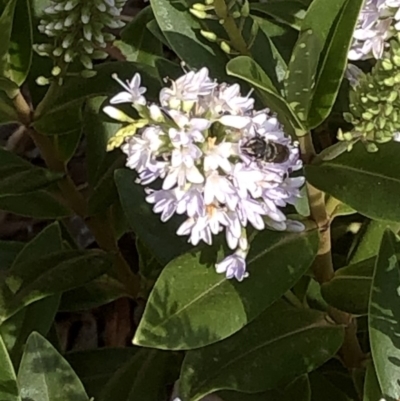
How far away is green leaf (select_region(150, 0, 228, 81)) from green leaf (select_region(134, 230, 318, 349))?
0.22 metres

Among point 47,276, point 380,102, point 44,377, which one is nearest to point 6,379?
point 44,377

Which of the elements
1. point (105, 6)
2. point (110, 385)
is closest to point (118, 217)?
point (110, 385)

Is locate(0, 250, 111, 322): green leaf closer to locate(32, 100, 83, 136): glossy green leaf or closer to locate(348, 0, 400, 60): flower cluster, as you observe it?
locate(32, 100, 83, 136): glossy green leaf

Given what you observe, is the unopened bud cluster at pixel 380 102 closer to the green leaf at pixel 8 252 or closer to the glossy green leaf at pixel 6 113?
the glossy green leaf at pixel 6 113

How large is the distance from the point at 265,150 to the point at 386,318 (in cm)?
32

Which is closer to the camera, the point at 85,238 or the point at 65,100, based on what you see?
the point at 65,100

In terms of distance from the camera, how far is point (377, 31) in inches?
39.2

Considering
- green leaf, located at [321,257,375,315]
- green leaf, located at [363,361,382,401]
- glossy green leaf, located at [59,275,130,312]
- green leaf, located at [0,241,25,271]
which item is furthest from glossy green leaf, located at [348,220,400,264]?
green leaf, located at [0,241,25,271]

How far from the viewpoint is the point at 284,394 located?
1.34 metres

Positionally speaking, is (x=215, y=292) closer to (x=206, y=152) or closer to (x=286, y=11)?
(x=206, y=152)

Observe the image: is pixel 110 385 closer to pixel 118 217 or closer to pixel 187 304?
pixel 118 217

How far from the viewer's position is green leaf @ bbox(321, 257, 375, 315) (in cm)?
119

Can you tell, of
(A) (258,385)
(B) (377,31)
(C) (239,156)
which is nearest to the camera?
(C) (239,156)

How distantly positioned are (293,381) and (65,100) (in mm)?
509
